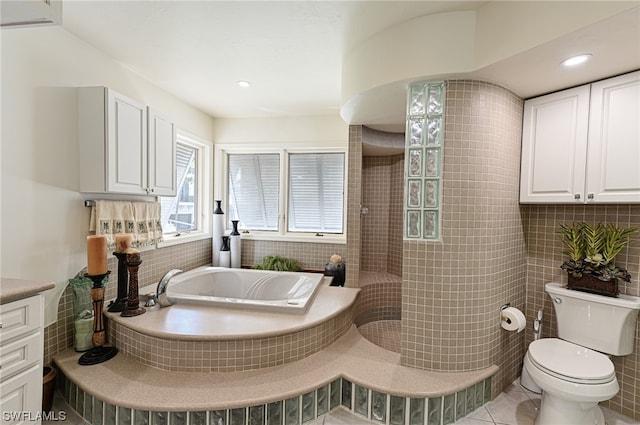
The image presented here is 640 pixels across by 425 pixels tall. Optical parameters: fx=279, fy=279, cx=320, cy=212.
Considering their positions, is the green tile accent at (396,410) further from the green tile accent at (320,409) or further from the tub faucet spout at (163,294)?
the tub faucet spout at (163,294)

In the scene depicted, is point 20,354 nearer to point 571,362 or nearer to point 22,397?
point 22,397

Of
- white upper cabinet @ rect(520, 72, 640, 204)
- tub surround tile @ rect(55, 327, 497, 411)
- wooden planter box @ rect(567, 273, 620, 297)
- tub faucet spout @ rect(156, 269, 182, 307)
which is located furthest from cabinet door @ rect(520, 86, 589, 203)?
tub faucet spout @ rect(156, 269, 182, 307)

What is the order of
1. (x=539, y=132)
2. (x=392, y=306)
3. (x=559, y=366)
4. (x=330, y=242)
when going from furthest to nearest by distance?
(x=330, y=242) < (x=392, y=306) < (x=539, y=132) < (x=559, y=366)

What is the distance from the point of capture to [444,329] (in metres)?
1.93

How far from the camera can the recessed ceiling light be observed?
1.51 m

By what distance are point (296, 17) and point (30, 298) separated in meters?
2.13

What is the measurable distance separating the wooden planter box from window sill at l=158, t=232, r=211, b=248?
3593 mm

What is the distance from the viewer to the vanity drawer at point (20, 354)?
128 centimetres

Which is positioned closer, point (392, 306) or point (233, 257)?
point (392, 306)

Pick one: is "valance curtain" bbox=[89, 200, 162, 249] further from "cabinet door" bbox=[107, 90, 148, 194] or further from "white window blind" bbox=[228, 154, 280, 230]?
"white window blind" bbox=[228, 154, 280, 230]

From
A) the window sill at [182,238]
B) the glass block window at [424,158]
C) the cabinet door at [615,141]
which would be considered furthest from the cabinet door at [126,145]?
the cabinet door at [615,141]

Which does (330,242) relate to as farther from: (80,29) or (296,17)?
(80,29)

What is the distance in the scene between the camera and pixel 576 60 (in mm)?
1551

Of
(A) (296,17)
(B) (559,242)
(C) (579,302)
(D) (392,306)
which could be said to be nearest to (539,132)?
(B) (559,242)
